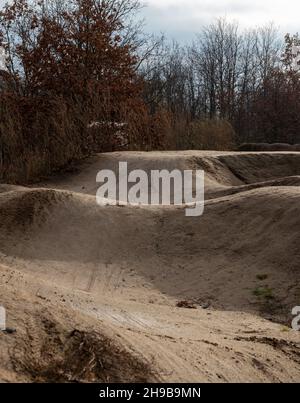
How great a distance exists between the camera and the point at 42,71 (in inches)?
754

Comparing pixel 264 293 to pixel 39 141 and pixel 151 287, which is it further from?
pixel 39 141

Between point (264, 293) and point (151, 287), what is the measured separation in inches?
55.0

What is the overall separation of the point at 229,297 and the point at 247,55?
113 ft

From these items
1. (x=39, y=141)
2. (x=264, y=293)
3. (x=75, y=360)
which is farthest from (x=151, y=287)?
(x=39, y=141)

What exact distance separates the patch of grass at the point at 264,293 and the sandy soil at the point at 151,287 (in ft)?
0.06

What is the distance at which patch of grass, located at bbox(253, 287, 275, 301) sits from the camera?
6796 millimetres

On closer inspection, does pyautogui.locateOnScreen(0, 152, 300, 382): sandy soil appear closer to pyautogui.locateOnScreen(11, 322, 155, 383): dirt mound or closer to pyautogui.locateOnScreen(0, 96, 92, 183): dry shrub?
pyautogui.locateOnScreen(11, 322, 155, 383): dirt mound

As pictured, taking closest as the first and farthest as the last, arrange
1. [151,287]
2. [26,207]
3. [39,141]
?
1. [151,287]
2. [26,207]
3. [39,141]

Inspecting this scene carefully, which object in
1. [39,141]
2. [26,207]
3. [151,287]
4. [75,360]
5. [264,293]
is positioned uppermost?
[39,141]

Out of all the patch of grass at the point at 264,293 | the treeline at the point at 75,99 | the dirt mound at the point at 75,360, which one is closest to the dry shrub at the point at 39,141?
the treeline at the point at 75,99

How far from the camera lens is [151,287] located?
7586 mm

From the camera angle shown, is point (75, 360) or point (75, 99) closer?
point (75, 360)

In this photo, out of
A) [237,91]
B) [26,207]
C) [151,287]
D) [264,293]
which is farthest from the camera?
[237,91]

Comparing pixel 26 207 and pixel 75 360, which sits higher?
pixel 26 207
